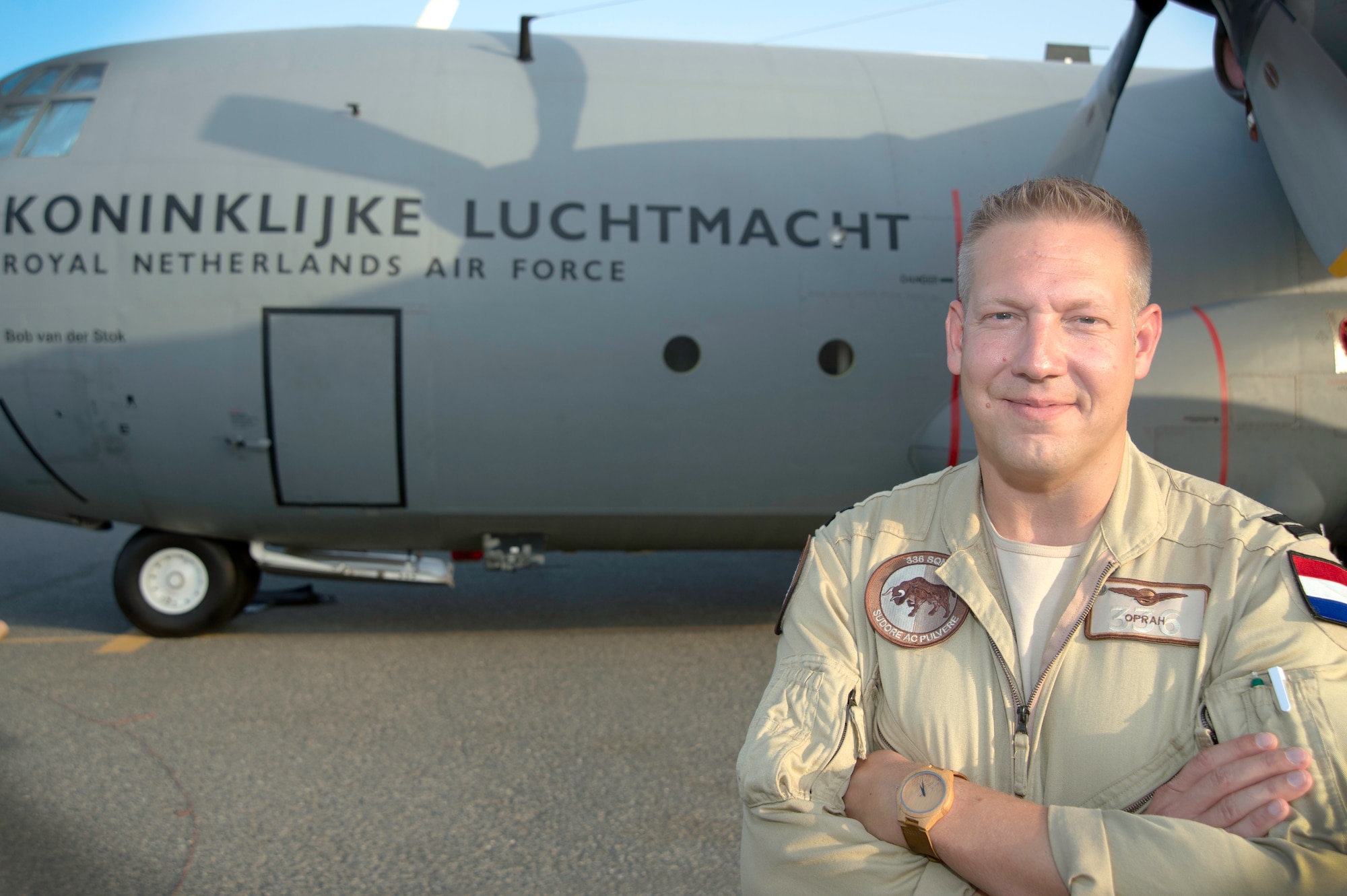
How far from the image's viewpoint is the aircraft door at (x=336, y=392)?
6.18m

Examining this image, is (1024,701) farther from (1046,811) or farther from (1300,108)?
(1300,108)

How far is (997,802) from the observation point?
163 centimetres

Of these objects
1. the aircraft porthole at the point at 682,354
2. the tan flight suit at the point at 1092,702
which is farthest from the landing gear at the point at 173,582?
the tan flight suit at the point at 1092,702

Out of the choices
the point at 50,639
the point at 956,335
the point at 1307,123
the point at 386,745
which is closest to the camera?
the point at 956,335

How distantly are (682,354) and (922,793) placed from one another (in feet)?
15.7

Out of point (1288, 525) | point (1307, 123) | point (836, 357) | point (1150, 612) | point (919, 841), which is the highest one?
point (1307, 123)

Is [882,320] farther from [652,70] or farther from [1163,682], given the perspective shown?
[1163,682]

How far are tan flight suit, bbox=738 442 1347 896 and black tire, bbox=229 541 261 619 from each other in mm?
6072

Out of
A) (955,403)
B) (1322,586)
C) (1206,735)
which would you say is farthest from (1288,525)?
(955,403)

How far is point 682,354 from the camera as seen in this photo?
629 centimetres

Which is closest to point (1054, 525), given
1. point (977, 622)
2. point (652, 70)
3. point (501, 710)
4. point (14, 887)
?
point (977, 622)

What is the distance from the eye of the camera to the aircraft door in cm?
618

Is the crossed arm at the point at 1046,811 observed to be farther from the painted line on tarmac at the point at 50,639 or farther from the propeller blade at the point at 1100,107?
the painted line on tarmac at the point at 50,639

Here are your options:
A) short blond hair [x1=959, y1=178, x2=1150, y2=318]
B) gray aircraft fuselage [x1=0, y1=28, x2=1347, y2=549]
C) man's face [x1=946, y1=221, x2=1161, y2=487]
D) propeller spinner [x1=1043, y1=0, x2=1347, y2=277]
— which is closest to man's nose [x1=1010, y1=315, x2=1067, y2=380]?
man's face [x1=946, y1=221, x2=1161, y2=487]
